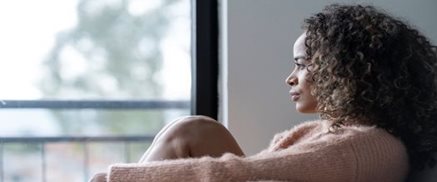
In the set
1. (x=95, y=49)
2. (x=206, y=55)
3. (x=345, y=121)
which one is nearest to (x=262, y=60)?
(x=206, y=55)

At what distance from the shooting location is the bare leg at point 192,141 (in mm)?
1330

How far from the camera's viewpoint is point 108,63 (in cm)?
196

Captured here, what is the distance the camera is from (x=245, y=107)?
Answer: 183cm

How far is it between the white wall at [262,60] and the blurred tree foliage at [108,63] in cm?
28

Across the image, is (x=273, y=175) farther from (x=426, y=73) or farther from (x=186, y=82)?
(x=186, y=82)

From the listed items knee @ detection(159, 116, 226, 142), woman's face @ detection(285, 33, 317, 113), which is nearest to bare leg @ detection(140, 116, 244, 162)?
knee @ detection(159, 116, 226, 142)

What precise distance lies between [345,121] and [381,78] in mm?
109

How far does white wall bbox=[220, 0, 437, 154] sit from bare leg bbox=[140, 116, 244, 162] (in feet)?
1.40

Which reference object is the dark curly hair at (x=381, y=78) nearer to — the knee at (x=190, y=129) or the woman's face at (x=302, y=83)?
the woman's face at (x=302, y=83)

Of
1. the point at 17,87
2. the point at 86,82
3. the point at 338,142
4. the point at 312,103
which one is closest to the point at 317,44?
the point at 312,103

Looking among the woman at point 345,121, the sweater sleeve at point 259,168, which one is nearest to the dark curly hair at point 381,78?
the woman at point 345,121

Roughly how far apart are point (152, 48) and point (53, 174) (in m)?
0.50

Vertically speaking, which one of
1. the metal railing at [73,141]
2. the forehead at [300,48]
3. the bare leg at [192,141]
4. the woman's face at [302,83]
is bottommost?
the metal railing at [73,141]

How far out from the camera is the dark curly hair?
1211mm
